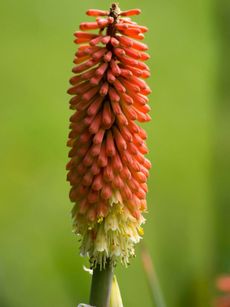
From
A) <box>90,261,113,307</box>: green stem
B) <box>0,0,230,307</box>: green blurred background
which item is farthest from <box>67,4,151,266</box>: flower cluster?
<box>0,0,230,307</box>: green blurred background

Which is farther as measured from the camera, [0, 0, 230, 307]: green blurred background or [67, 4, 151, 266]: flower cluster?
[0, 0, 230, 307]: green blurred background

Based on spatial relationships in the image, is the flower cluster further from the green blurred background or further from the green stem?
Answer: the green blurred background

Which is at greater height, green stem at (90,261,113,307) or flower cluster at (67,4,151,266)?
flower cluster at (67,4,151,266)

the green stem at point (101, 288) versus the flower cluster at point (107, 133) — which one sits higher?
the flower cluster at point (107, 133)
